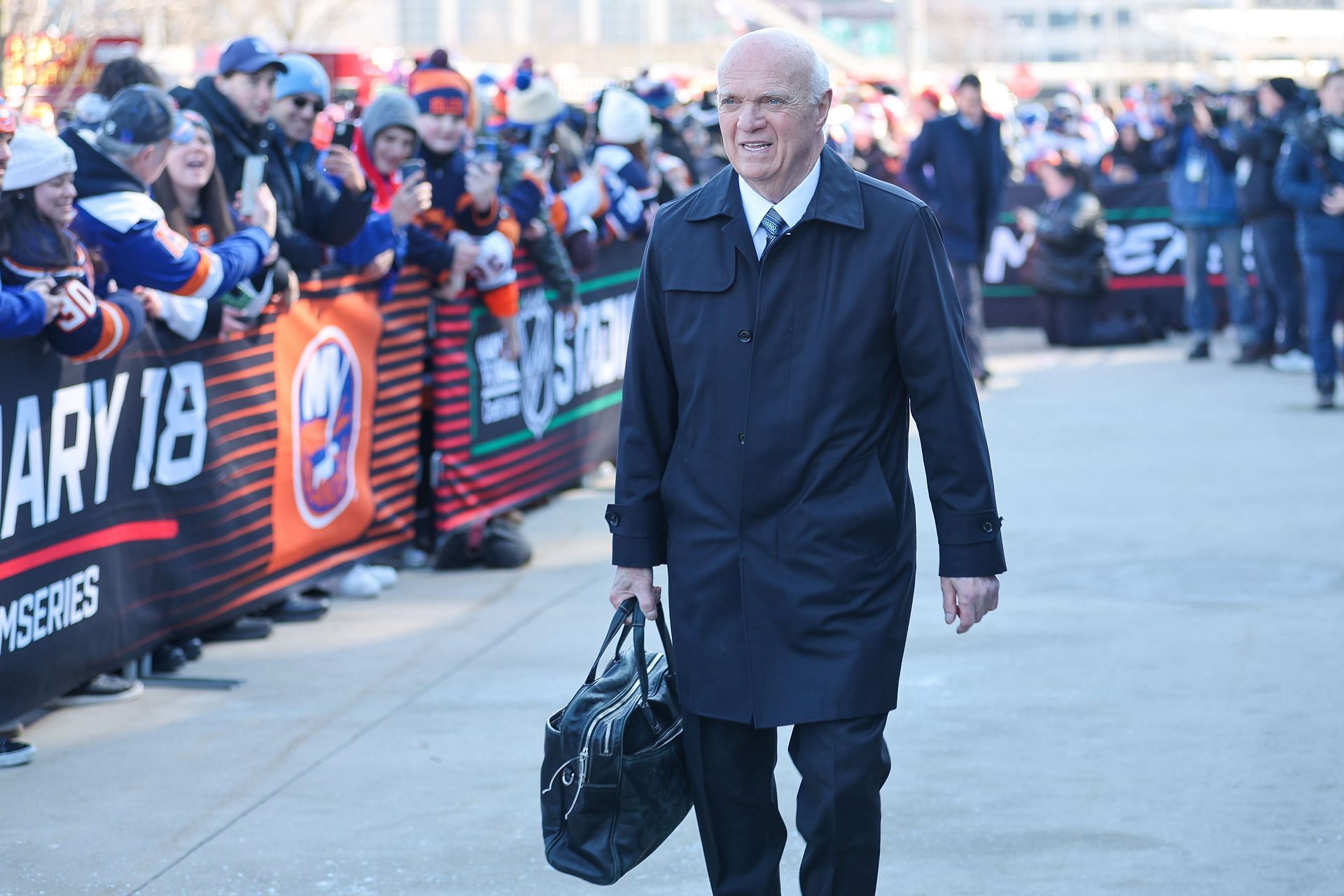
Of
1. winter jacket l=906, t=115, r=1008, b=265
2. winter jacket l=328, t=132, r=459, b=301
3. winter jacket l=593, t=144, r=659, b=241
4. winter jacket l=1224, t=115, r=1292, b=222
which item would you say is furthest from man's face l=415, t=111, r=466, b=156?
winter jacket l=1224, t=115, r=1292, b=222

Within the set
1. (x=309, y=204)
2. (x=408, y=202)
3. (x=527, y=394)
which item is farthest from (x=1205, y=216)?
(x=309, y=204)

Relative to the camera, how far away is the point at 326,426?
751 centimetres

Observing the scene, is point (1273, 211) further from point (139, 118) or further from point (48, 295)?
point (48, 295)

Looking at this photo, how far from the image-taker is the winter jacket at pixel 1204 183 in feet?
49.2

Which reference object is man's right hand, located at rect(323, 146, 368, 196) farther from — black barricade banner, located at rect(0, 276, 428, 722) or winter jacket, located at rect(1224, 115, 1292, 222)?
winter jacket, located at rect(1224, 115, 1292, 222)

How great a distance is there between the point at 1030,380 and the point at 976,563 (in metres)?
11.1

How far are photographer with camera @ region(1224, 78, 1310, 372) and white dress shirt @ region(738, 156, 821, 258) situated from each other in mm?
10438

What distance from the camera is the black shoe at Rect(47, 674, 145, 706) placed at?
6.07 m

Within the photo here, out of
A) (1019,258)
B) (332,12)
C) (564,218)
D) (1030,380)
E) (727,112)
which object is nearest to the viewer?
(727,112)

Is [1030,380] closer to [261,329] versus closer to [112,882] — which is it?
[261,329]

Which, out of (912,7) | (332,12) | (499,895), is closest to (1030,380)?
(499,895)

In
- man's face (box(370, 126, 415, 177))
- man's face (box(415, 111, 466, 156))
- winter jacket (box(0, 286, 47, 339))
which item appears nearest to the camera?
winter jacket (box(0, 286, 47, 339))

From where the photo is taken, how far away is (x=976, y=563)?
353 cm

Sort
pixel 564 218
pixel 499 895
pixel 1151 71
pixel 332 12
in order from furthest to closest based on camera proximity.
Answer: pixel 1151 71
pixel 332 12
pixel 564 218
pixel 499 895
